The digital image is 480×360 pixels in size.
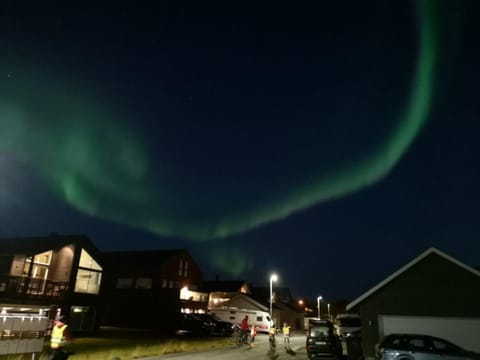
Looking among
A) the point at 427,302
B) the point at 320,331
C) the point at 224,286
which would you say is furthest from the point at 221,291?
the point at 427,302

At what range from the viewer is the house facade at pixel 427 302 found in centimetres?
2189

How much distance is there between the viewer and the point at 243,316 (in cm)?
5275

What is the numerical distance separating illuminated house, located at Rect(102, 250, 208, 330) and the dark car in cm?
2797

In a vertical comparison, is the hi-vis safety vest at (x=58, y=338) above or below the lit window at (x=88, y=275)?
below

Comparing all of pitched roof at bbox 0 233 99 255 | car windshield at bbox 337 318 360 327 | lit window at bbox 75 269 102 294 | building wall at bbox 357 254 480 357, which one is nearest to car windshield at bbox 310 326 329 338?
building wall at bbox 357 254 480 357

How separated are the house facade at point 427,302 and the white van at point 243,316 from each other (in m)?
31.0

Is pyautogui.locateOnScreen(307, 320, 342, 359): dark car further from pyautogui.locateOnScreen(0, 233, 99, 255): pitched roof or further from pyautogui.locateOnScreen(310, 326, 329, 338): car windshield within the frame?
pyautogui.locateOnScreen(0, 233, 99, 255): pitched roof

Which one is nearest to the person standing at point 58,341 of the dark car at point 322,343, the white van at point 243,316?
the dark car at point 322,343

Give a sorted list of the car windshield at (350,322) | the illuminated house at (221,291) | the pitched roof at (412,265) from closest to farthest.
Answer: the pitched roof at (412,265) < the car windshield at (350,322) < the illuminated house at (221,291)

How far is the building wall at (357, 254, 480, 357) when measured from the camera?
73.0 ft

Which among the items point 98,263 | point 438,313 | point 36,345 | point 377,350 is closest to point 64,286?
point 98,263

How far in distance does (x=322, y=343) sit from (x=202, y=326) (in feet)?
75.4

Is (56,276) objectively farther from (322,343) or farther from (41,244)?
(322,343)

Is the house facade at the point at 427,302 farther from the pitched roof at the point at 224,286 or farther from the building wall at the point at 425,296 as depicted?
the pitched roof at the point at 224,286
